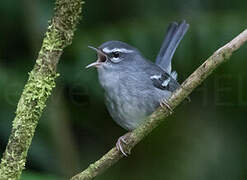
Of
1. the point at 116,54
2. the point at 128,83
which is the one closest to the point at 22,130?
the point at 128,83

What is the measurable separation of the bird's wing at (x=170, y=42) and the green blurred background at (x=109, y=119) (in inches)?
5.4

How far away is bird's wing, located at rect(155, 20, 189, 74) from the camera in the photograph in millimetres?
4520

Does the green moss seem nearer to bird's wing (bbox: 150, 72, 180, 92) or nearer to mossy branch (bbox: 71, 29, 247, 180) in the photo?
mossy branch (bbox: 71, 29, 247, 180)

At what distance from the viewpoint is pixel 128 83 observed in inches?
156

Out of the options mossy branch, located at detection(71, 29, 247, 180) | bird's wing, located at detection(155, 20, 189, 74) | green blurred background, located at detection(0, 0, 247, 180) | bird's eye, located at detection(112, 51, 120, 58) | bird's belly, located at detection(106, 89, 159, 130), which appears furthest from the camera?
green blurred background, located at detection(0, 0, 247, 180)

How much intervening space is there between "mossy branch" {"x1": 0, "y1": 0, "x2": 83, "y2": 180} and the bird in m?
1.55

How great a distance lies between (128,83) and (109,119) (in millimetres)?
1380

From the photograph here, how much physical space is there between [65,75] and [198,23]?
1511mm

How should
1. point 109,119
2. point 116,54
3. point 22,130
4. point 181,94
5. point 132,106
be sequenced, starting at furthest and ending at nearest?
point 109,119 < point 116,54 < point 132,106 < point 181,94 < point 22,130

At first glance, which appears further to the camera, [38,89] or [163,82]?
[163,82]

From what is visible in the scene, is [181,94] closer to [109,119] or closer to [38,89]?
[38,89]

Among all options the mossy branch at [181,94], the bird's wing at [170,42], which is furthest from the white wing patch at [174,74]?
the mossy branch at [181,94]

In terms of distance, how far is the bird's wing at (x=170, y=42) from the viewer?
4.52 metres

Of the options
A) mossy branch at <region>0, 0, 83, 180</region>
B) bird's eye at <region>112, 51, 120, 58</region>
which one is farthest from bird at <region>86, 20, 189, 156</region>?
mossy branch at <region>0, 0, 83, 180</region>
